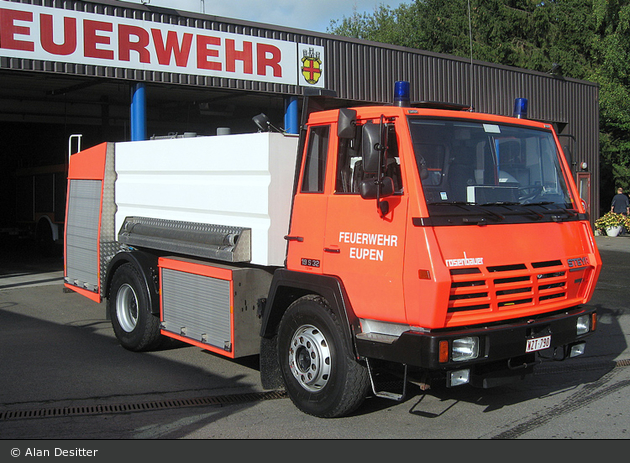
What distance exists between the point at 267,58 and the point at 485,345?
11.9 metres

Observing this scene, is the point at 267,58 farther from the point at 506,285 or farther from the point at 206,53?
the point at 506,285

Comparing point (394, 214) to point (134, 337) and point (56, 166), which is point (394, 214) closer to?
point (134, 337)

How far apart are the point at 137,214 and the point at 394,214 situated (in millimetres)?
4258

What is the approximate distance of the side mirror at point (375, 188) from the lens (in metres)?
4.71

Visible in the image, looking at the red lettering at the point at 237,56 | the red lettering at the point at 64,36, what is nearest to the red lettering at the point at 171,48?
the red lettering at the point at 237,56

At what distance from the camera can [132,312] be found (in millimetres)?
7828

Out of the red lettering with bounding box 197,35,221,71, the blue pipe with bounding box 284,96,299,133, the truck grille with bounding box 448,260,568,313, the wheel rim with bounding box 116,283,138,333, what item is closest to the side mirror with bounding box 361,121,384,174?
the truck grille with bounding box 448,260,568,313

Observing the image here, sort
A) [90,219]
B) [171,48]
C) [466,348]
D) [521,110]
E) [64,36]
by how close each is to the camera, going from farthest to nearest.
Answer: [171,48], [64,36], [90,219], [521,110], [466,348]

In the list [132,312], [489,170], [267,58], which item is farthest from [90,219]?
[267,58]

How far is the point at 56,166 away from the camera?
19453mm

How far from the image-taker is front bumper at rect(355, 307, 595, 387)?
4492 millimetres

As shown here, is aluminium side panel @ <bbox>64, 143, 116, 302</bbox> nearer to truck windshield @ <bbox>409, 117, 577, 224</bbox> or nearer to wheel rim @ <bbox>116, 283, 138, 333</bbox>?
wheel rim @ <bbox>116, 283, 138, 333</bbox>

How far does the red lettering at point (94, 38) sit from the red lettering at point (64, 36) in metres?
0.22
